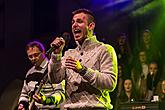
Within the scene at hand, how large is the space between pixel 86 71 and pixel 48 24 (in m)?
6.90

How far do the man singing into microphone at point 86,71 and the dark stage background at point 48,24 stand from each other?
387 centimetres

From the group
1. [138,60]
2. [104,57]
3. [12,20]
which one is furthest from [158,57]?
[12,20]

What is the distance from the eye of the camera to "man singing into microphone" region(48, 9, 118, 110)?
3217mm

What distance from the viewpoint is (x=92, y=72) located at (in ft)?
10.4

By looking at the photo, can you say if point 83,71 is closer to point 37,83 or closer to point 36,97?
point 36,97

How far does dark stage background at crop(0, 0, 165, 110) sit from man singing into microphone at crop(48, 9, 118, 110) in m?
3.87

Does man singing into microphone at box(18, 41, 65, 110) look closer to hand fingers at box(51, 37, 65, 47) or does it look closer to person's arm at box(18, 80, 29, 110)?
person's arm at box(18, 80, 29, 110)

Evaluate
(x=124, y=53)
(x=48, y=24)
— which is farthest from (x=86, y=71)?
(x=48, y=24)

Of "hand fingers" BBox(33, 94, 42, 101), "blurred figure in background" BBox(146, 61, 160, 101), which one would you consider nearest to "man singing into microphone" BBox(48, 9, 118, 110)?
"hand fingers" BBox(33, 94, 42, 101)

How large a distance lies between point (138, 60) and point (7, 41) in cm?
479

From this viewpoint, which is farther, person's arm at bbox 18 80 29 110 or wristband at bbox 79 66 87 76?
person's arm at bbox 18 80 29 110

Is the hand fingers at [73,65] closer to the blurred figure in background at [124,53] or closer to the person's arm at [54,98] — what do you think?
the person's arm at [54,98]

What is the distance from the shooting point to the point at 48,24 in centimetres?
994

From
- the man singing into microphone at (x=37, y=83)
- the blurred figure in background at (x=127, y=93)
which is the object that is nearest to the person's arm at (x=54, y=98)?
the man singing into microphone at (x=37, y=83)
